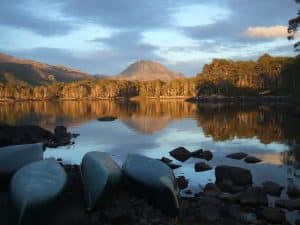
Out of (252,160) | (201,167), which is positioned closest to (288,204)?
(201,167)

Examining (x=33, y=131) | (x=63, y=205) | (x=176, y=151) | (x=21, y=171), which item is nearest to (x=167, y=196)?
(x=63, y=205)

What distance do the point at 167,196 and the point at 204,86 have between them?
161426mm

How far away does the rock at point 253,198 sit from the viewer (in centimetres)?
1997

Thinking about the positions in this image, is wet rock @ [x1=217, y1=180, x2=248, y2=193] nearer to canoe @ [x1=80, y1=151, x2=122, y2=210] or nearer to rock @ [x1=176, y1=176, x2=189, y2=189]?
rock @ [x1=176, y1=176, x2=189, y2=189]

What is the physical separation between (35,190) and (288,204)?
1198cm

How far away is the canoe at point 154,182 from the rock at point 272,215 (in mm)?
3945

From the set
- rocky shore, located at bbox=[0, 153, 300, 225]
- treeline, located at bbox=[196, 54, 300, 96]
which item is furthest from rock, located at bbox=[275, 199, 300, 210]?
treeline, located at bbox=[196, 54, 300, 96]

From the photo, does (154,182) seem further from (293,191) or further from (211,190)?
(293,191)

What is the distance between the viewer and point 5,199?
63.9ft

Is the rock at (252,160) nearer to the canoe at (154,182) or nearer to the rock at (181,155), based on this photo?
the rock at (181,155)

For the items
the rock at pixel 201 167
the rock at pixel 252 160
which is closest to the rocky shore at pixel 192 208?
the rock at pixel 201 167

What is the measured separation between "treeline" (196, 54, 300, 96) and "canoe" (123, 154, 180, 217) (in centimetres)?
13016

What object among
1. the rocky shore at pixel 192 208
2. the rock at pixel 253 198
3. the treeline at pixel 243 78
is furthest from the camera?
the treeline at pixel 243 78

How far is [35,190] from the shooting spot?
55.2 feet
